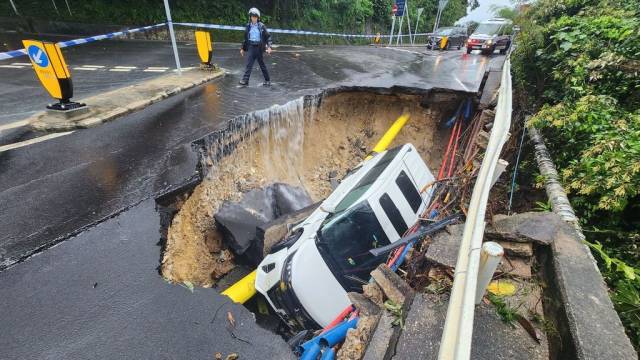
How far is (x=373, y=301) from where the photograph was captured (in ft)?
8.59

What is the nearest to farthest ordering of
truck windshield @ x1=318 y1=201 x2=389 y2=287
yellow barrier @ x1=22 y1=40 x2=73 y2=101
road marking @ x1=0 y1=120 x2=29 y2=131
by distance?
truck windshield @ x1=318 y1=201 x2=389 y2=287 < yellow barrier @ x1=22 y1=40 x2=73 y2=101 < road marking @ x1=0 y1=120 x2=29 y2=131

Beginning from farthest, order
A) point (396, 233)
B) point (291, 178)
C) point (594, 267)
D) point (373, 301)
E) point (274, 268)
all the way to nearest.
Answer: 1. point (291, 178)
2. point (396, 233)
3. point (274, 268)
4. point (373, 301)
5. point (594, 267)

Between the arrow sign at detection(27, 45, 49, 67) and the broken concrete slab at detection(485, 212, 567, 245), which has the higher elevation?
the arrow sign at detection(27, 45, 49, 67)

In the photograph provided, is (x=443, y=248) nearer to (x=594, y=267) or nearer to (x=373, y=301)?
(x=373, y=301)

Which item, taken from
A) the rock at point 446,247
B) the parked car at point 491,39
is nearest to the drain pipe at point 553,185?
the rock at point 446,247

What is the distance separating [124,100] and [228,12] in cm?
1335

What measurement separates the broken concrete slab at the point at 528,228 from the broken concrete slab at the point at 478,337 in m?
0.67

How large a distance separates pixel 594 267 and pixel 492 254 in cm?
123

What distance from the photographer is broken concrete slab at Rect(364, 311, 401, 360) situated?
202cm

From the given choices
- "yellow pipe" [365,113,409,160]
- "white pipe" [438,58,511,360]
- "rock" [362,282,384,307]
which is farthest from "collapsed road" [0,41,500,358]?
"yellow pipe" [365,113,409,160]

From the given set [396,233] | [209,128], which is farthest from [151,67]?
[396,233]

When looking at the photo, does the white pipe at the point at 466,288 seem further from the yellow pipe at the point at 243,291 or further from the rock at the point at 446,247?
the yellow pipe at the point at 243,291

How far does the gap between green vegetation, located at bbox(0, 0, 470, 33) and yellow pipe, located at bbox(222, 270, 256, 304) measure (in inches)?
618

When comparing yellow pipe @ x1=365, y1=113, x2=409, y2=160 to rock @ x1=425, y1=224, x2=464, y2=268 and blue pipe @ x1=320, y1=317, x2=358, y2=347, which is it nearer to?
rock @ x1=425, y1=224, x2=464, y2=268
